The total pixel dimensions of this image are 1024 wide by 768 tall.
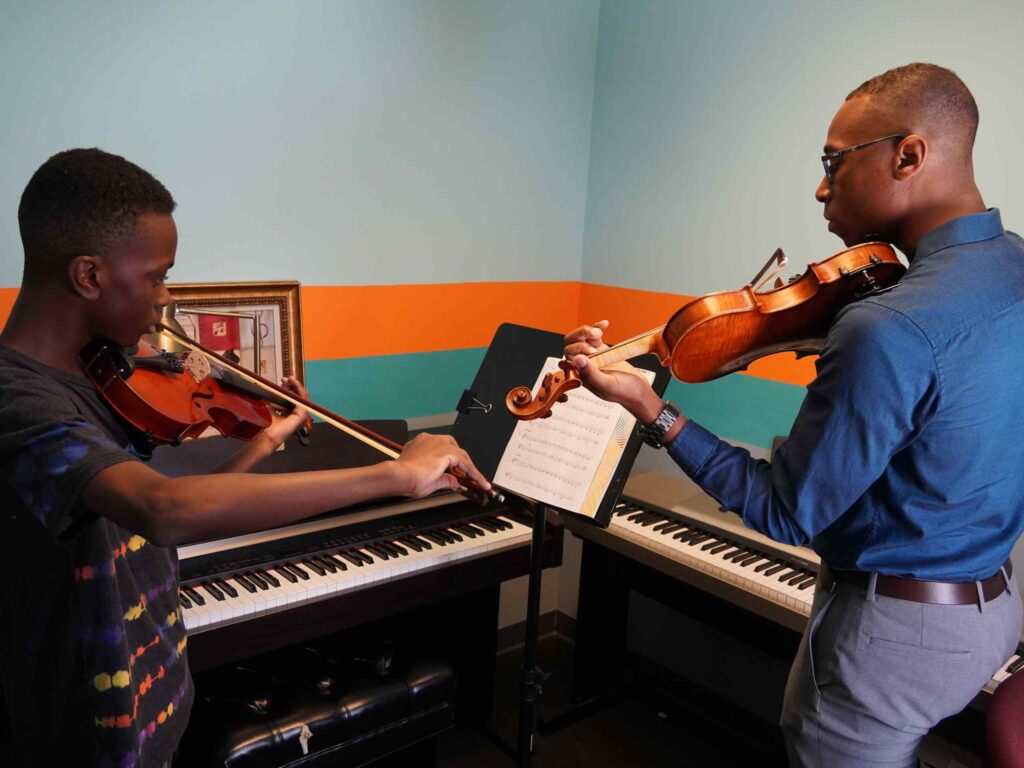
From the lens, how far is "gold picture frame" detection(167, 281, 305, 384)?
7.98ft

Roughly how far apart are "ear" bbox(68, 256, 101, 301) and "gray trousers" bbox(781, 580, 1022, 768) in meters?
1.36

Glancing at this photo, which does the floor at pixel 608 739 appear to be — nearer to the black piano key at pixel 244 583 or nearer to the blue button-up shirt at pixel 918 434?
the black piano key at pixel 244 583

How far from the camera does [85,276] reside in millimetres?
1168

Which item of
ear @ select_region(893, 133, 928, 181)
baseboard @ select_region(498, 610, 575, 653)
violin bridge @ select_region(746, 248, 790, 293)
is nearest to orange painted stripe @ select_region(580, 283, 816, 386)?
violin bridge @ select_region(746, 248, 790, 293)

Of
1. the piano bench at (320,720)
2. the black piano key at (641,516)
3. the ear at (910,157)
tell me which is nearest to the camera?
the ear at (910,157)

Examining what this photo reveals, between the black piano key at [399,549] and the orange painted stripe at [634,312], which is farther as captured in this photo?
the orange painted stripe at [634,312]

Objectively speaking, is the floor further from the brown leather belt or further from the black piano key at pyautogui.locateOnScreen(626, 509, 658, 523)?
the brown leather belt

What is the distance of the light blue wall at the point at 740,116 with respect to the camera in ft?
7.66

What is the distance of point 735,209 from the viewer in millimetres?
2965

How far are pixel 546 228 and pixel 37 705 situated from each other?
102 inches

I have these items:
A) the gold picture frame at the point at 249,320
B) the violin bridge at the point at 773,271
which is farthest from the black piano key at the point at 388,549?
the violin bridge at the point at 773,271

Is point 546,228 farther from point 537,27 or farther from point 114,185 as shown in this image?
point 114,185

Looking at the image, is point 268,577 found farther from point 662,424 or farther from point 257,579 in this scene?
point 662,424

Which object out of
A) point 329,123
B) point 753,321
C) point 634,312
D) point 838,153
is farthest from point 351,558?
point 634,312
